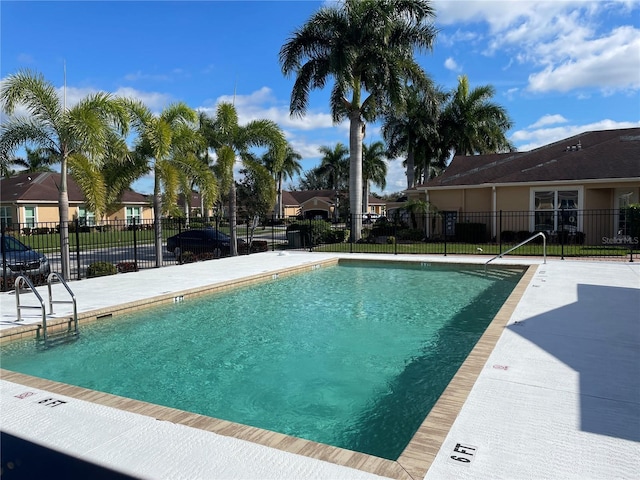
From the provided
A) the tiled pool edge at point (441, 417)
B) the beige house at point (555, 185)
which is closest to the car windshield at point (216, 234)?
the beige house at point (555, 185)

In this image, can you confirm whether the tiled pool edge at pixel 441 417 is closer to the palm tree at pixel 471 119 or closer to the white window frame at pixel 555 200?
the white window frame at pixel 555 200

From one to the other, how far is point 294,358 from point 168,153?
1101cm

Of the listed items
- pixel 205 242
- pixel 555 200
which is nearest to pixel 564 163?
pixel 555 200

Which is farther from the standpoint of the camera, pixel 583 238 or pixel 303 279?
pixel 583 238

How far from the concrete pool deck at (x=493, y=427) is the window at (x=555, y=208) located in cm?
1496

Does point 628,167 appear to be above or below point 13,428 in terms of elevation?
above

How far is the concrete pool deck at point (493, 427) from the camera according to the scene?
3.19 metres

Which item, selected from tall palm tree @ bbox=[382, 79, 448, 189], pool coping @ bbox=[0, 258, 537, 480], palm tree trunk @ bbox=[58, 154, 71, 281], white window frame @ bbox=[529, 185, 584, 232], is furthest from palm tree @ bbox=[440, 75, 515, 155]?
pool coping @ bbox=[0, 258, 537, 480]

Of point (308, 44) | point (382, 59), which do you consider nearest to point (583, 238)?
point (382, 59)

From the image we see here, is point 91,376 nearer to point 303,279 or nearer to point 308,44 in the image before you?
point 303,279

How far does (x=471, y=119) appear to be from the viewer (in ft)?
110

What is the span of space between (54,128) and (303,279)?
7.98m

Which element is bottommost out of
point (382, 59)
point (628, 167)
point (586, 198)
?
point (586, 198)

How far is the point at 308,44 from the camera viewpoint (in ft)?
72.6
